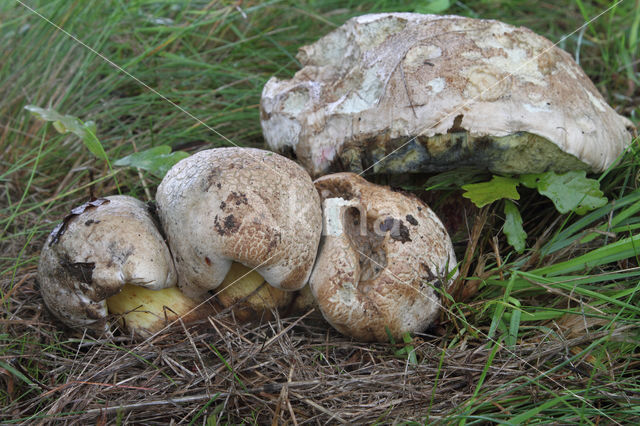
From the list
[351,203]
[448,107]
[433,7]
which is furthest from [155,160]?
[433,7]

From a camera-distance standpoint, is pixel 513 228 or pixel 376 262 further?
pixel 513 228

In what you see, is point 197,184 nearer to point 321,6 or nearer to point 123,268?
point 123,268

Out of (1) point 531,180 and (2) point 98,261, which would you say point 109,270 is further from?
(1) point 531,180

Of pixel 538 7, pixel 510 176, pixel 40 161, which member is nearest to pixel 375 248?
pixel 510 176

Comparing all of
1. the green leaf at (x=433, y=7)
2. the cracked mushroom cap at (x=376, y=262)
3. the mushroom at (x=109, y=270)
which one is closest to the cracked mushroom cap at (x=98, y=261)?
the mushroom at (x=109, y=270)

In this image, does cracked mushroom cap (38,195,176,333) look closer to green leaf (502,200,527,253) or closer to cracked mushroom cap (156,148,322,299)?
cracked mushroom cap (156,148,322,299)
